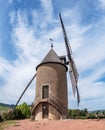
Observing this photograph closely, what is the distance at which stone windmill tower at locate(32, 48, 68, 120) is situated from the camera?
28.8m

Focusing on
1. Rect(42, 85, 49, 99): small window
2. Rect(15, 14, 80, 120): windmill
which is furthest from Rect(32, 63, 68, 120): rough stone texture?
Rect(42, 85, 49, 99): small window

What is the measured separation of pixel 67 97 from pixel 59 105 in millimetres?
2482

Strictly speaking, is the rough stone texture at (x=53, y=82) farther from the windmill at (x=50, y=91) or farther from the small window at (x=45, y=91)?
the small window at (x=45, y=91)

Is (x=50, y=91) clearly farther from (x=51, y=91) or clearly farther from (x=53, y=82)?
(x=53, y=82)

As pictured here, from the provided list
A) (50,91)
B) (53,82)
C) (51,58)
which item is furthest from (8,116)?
(51,58)

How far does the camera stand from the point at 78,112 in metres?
54.5

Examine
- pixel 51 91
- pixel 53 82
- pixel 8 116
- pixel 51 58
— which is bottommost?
pixel 8 116

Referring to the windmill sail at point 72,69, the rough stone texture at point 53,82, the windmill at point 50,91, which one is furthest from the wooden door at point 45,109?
the windmill sail at point 72,69

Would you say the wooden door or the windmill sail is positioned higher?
the windmill sail

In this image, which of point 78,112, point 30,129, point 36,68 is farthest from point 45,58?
point 78,112

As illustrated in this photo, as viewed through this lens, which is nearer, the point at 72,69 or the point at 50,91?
the point at 50,91

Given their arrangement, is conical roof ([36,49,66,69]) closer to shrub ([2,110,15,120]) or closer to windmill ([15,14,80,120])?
windmill ([15,14,80,120])

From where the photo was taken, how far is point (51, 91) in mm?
29219

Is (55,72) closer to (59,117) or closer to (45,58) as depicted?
(45,58)
